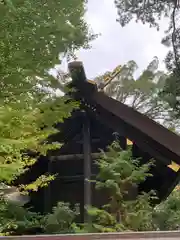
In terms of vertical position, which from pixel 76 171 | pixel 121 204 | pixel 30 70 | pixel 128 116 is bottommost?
pixel 121 204

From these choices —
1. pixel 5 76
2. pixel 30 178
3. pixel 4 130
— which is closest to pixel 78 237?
pixel 4 130

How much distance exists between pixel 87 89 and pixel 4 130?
2.90 metres

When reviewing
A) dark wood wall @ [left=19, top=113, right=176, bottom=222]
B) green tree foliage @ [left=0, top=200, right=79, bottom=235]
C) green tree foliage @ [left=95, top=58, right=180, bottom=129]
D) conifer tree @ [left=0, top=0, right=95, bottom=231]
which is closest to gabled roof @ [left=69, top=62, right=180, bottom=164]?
conifer tree @ [left=0, top=0, right=95, bottom=231]

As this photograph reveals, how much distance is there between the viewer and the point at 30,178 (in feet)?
25.1

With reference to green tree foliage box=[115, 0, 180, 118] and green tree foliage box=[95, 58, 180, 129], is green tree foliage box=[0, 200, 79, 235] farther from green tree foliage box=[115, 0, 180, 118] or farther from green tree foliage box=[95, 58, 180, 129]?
green tree foliage box=[95, 58, 180, 129]

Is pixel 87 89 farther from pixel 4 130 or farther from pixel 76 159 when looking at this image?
pixel 4 130

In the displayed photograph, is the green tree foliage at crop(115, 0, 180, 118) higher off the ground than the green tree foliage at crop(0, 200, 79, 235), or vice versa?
the green tree foliage at crop(115, 0, 180, 118)

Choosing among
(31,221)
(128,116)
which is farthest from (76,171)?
(128,116)

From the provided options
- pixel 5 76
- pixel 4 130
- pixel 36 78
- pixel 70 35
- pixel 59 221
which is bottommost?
pixel 59 221

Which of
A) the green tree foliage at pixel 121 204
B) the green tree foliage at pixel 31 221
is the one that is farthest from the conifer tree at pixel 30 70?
the green tree foliage at pixel 121 204

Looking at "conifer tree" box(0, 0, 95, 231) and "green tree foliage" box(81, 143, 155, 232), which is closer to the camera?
"conifer tree" box(0, 0, 95, 231)

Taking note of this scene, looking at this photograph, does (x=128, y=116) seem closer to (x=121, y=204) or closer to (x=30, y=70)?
(x=121, y=204)

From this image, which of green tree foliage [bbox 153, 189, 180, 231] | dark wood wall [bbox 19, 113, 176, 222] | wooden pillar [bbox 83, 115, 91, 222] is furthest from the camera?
dark wood wall [bbox 19, 113, 176, 222]

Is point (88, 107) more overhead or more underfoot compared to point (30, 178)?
more overhead
